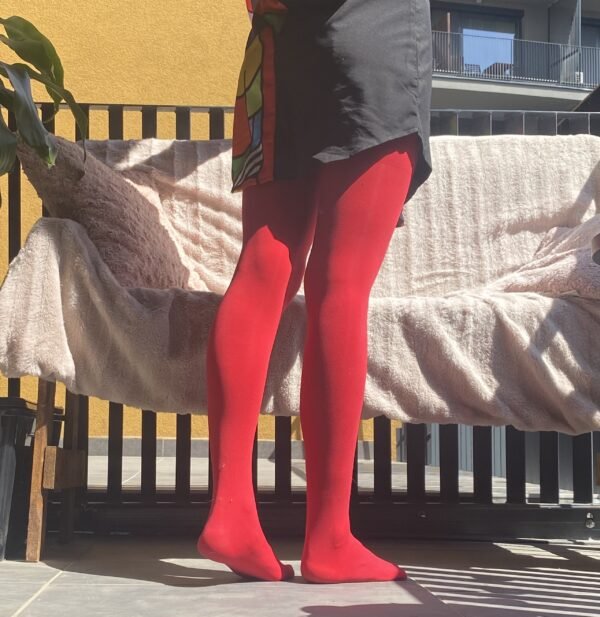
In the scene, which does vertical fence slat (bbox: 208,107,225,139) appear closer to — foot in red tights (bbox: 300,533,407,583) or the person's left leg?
the person's left leg

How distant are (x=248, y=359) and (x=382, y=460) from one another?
0.80 m

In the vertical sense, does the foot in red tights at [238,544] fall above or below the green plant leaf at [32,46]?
below

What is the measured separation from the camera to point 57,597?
1241 millimetres

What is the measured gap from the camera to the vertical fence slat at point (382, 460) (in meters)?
2.04

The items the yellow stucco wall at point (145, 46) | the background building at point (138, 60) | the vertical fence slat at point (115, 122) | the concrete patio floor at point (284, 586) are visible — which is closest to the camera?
the concrete patio floor at point (284, 586)

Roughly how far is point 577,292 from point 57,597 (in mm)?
1006

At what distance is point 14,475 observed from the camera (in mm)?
1644

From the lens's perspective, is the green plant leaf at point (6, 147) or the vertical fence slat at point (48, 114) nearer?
the green plant leaf at point (6, 147)

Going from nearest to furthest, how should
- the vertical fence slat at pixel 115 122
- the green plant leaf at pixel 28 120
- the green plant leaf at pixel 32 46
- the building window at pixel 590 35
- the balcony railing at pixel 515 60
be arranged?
1. the green plant leaf at pixel 28 120
2. the green plant leaf at pixel 32 46
3. the vertical fence slat at pixel 115 122
4. the balcony railing at pixel 515 60
5. the building window at pixel 590 35

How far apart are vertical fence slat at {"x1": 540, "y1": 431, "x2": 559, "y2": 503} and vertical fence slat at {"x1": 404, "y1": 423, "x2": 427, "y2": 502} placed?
0.83ft

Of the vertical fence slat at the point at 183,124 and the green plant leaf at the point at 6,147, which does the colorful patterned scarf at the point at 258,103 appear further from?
the vertical fence slat at the point at 183,124

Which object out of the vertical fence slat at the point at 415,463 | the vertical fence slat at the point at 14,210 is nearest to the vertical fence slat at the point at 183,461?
the vertical fence slat at the point at 14,210

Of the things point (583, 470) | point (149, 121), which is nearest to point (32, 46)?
point (149, 121)

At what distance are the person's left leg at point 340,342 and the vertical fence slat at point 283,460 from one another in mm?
650
